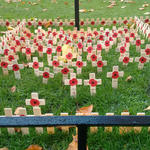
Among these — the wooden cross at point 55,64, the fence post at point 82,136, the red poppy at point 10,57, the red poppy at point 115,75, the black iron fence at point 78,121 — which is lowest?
the red poppy at point 115,75

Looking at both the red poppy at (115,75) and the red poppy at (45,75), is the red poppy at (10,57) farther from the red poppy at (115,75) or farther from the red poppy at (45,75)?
the red poppy at (115,75)

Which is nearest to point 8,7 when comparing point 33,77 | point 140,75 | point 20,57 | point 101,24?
point 101,24

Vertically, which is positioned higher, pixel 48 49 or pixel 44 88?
pixel 48 49

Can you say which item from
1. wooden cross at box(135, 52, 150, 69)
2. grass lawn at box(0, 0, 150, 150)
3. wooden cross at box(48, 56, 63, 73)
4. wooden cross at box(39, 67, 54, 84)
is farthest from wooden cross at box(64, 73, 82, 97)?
wooden cross at box(135, 52, 150, 69)

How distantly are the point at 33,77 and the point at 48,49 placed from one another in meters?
0.58

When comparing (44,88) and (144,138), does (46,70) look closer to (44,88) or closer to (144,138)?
(44,88)

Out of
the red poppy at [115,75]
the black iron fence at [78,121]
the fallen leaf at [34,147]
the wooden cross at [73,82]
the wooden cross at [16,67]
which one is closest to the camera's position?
the black iron fence at [78,121]

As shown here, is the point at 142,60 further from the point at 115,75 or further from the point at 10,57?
the point at 10,57

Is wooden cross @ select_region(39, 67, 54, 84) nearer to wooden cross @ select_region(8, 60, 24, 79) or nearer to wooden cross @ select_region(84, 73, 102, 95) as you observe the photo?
wooden cross @ select_region(8, 60, 24, 79)

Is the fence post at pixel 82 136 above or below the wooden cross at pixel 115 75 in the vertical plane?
above

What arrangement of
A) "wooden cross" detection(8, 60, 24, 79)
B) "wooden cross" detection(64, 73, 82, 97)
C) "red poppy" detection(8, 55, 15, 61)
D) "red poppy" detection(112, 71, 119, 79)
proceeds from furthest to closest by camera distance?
1. "red poppy" detection(8, 55, 15, 61)
2. "wooden cross" detection(8, 60, 24, 79)
3. "red poppy" detection(112, 71, 119, 79)
4. "wooden cross" detection(64, 73, 82, 97)

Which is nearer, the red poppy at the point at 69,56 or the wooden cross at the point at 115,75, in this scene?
the wooden cross at the point at 115,75

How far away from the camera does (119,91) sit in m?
2.49

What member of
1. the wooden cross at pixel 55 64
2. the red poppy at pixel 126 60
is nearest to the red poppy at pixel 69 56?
the wooden cross at pixel 55 64
